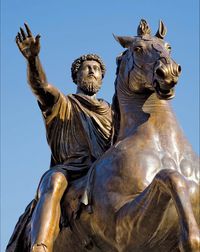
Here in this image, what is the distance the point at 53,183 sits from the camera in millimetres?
8594

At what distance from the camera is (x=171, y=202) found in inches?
303

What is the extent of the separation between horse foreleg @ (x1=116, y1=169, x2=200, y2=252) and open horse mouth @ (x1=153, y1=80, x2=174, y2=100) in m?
0.89

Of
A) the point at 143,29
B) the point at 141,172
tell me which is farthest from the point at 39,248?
the point at 143,29

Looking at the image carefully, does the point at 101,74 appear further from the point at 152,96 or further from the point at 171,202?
the point at 171,202

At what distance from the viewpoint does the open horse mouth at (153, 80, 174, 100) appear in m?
7.88

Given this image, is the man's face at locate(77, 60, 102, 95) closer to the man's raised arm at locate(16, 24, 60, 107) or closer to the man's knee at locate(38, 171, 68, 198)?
the man's raised arm at locate(16, 24, 60, 107)

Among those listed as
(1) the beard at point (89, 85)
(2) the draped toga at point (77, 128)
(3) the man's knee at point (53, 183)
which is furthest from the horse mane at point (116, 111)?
(1) the beard at point (89, 85)

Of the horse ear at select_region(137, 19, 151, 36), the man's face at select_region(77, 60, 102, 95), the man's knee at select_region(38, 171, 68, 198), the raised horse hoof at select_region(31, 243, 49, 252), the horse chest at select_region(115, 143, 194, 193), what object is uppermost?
the horse ear at select_region(137, 19, 151, 36)

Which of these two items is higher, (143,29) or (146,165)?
(143,29)

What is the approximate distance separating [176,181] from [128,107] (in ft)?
5.47

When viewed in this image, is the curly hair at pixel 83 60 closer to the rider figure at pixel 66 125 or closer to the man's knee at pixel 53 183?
the rider figure at pixel 66 125

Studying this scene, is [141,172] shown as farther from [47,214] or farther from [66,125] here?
[66,125]

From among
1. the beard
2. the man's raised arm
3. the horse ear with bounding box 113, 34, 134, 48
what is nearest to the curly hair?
the beard

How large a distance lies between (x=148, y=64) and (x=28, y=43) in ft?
4.80
